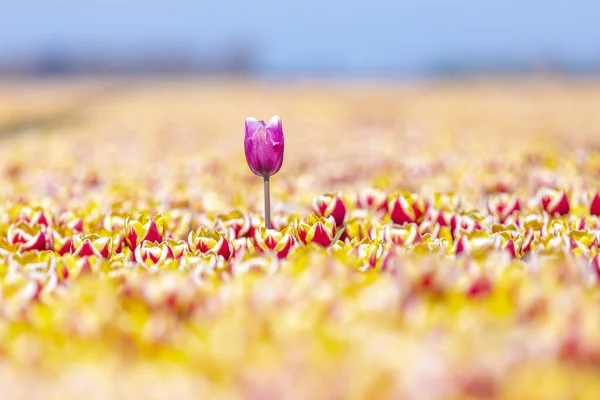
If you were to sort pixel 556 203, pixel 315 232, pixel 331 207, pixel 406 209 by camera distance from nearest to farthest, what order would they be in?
pixel 315 232 → pixel 331 207 → pixel 406 209 → pixel 556 203

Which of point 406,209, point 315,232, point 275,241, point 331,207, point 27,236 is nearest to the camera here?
point 275,241

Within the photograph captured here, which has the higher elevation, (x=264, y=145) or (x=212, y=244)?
(x=264, y=145)

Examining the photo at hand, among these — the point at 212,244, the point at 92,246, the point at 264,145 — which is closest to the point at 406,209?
the point at 264,145

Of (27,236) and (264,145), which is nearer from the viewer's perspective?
(264,145)

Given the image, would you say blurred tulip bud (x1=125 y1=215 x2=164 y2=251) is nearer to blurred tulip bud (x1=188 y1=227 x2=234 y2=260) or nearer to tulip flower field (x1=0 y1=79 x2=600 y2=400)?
tulip flower field (x1=0 y1=79 x2=600 y2=400)

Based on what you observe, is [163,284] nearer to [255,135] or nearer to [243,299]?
[243,299]

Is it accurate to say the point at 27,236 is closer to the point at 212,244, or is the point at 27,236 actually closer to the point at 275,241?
the point at 212,244

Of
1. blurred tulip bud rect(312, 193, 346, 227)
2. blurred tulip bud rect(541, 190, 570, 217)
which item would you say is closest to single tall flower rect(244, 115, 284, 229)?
blurred tulip bud rect(312, 193, 346, 227)

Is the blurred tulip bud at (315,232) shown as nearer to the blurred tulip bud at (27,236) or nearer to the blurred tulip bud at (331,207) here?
the blurred tulip bud at (331,207)

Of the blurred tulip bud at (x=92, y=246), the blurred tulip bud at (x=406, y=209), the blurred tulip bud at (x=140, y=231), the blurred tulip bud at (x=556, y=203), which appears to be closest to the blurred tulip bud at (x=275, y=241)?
the blurred tulip bud at (x=140, y=231)
